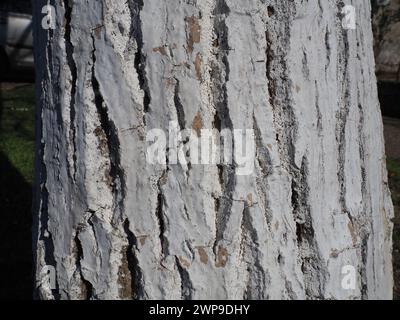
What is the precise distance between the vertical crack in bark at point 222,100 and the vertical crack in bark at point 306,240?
207 mm

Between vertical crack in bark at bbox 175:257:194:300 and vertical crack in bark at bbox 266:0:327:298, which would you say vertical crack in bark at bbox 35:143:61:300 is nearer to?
vertical crack in bark at bbox 175:257:194:300

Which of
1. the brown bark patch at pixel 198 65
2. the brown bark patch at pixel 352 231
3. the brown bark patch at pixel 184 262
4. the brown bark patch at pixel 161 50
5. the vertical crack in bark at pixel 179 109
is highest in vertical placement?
the brown bark patch at pixel 161 50

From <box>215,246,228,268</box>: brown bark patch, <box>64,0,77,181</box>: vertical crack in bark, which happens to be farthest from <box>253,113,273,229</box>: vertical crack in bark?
<box>64,0,77,181</box>: vertical crack in bark

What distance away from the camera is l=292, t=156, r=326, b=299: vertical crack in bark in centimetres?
164

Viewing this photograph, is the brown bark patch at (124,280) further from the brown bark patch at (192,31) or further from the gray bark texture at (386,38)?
the gray bark texture at (386,38)

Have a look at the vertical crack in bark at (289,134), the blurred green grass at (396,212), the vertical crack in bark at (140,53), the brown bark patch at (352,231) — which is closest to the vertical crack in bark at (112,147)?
the vertical crack in bark at (140,53)

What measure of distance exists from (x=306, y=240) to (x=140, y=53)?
73cm

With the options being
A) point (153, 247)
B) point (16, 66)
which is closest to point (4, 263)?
point (153, 247)

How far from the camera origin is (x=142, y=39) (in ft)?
5.02

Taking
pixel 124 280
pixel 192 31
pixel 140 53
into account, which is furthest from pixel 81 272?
pixel 192 31

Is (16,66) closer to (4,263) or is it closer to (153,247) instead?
(4,263)

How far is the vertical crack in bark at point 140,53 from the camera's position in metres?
1.52

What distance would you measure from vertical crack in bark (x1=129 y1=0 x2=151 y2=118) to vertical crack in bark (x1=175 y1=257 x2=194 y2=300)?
0.43m

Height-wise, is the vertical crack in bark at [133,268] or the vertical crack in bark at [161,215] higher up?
the vertical crack in bark at [161,215]
